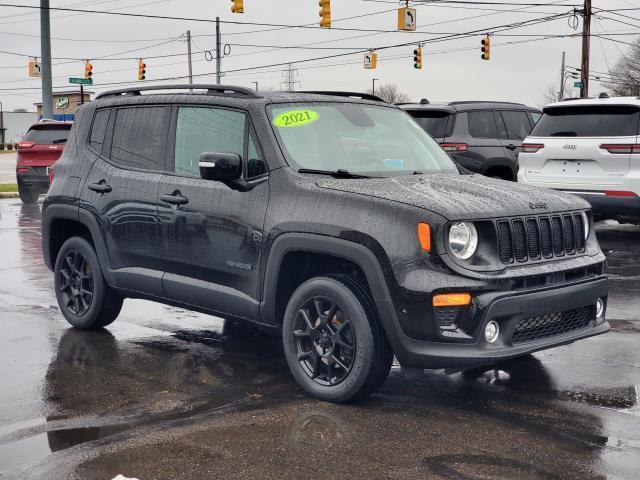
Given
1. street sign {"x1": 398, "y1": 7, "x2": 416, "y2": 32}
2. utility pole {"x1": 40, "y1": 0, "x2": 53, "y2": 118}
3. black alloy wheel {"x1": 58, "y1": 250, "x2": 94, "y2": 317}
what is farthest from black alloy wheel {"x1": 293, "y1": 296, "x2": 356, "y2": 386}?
street sign {"x1": 398, "y1": 7, "x2": 416, "y2": 32}

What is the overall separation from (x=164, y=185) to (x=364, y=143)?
4.65 ft

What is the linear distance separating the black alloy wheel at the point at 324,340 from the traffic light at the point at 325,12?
79.9 feet

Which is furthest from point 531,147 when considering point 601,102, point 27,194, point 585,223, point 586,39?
point 586,39

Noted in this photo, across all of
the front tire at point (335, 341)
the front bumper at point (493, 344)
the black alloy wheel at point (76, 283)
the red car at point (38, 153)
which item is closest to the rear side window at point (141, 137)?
the black alloy wheel at point (76, 283)

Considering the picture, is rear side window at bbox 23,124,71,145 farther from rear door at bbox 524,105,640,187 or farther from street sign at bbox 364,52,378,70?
street sign at bbox 364,52,378,70

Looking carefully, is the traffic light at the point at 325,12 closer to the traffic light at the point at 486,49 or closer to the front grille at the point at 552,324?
the traffic light at the point at 486,49

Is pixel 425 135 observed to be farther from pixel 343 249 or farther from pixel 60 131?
pixel 60 131

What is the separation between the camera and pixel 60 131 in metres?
20.8

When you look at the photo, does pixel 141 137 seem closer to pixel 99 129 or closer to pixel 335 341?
pixel 99 129

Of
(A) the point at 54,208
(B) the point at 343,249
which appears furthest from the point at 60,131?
(B) the point at 343,249

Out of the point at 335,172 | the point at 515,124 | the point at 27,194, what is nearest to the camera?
the point at 335,172

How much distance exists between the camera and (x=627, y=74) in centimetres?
8750

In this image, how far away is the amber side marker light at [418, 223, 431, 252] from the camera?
4949 millimetres

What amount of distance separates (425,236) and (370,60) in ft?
140
